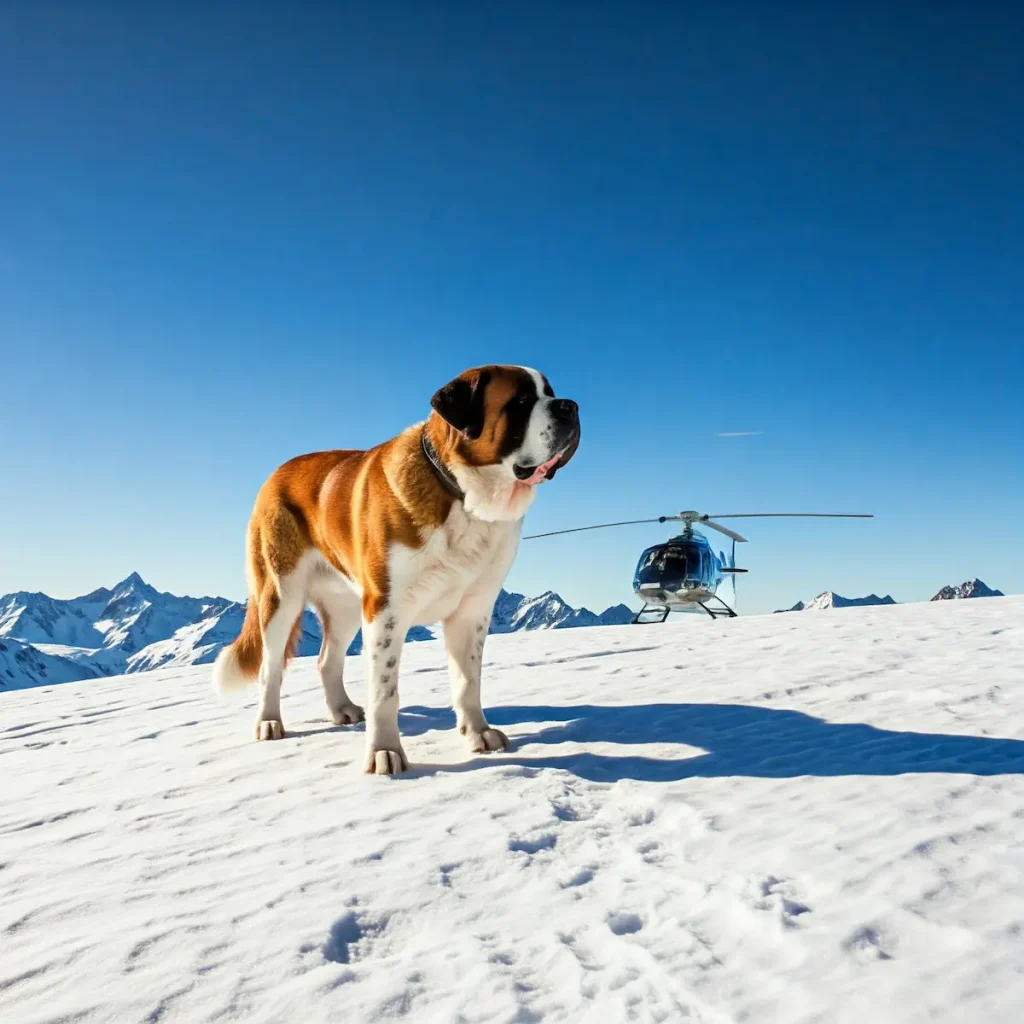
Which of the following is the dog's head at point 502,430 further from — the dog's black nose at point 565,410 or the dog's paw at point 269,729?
the dog's paw at point 269,729

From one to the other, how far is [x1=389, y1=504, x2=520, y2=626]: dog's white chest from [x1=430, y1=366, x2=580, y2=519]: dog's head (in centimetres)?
12

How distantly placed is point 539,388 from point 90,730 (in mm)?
5460

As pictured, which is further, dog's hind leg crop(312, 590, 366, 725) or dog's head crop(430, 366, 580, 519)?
dog's hind leg crop(312, 590, 366, 725)

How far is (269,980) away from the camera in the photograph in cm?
213

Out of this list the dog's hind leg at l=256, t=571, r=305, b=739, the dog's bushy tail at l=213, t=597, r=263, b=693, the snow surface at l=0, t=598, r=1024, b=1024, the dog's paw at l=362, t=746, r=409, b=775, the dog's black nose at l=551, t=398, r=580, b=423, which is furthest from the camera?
the dog's bushy tail at l=213, t=597, r=263, b=693

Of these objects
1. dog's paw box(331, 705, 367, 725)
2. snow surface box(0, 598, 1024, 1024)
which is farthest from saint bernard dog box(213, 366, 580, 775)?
dog's paw box(331, 705, 367, 725)

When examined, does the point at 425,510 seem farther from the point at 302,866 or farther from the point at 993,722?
the point at 993,722

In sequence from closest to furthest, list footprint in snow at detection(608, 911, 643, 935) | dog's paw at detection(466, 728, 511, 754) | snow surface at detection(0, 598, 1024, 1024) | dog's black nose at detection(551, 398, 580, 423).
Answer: snow surface at detection(0, 598, 1024, 1024)
footprint in snow at detection(608, 911, 643, 935)
dog's black nose at detection(551, 398, 580, 423)
dog's paw at detection(466, 728, 511, 754)

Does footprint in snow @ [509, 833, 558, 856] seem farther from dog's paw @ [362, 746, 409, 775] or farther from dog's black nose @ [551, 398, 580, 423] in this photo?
dog's black nose @ [551, 398, 580, 423]

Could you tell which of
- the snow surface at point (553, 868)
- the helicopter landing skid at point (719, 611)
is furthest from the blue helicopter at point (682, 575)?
the snow surface at point (553, 868)

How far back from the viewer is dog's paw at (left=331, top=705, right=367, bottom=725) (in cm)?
544

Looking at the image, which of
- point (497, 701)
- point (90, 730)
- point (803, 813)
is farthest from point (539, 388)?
point (90, 730)

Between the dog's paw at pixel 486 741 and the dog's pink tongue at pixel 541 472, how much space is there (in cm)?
148

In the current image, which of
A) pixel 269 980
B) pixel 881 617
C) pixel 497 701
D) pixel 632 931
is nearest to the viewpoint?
pixel 269 980
